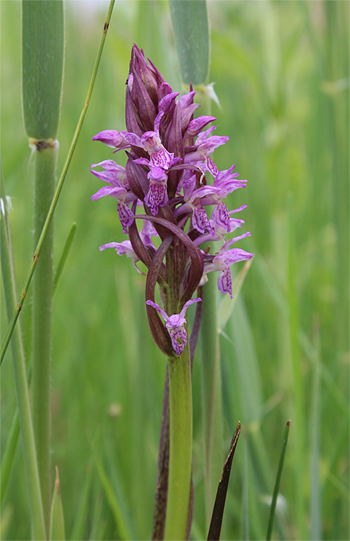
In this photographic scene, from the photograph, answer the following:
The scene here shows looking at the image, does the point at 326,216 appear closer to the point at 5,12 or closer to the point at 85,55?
the point at 5,12

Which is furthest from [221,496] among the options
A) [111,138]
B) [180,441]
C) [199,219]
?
[111,138]

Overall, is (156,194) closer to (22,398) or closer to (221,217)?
(221,217)

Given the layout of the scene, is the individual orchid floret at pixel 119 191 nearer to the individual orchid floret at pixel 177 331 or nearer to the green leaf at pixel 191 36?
the individual orchid floret at pixel 177 331

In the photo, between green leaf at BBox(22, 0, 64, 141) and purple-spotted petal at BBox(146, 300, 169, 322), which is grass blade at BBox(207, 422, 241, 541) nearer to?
purple-spotted petal at BBox(146, 300, 169, 322)

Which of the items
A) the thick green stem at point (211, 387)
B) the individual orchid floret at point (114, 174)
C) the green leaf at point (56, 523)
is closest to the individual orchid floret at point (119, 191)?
the individual orchid floret at point (114, 174)

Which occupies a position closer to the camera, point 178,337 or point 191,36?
point 178,337

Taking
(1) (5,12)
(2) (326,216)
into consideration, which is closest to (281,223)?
(2) (326,216)
